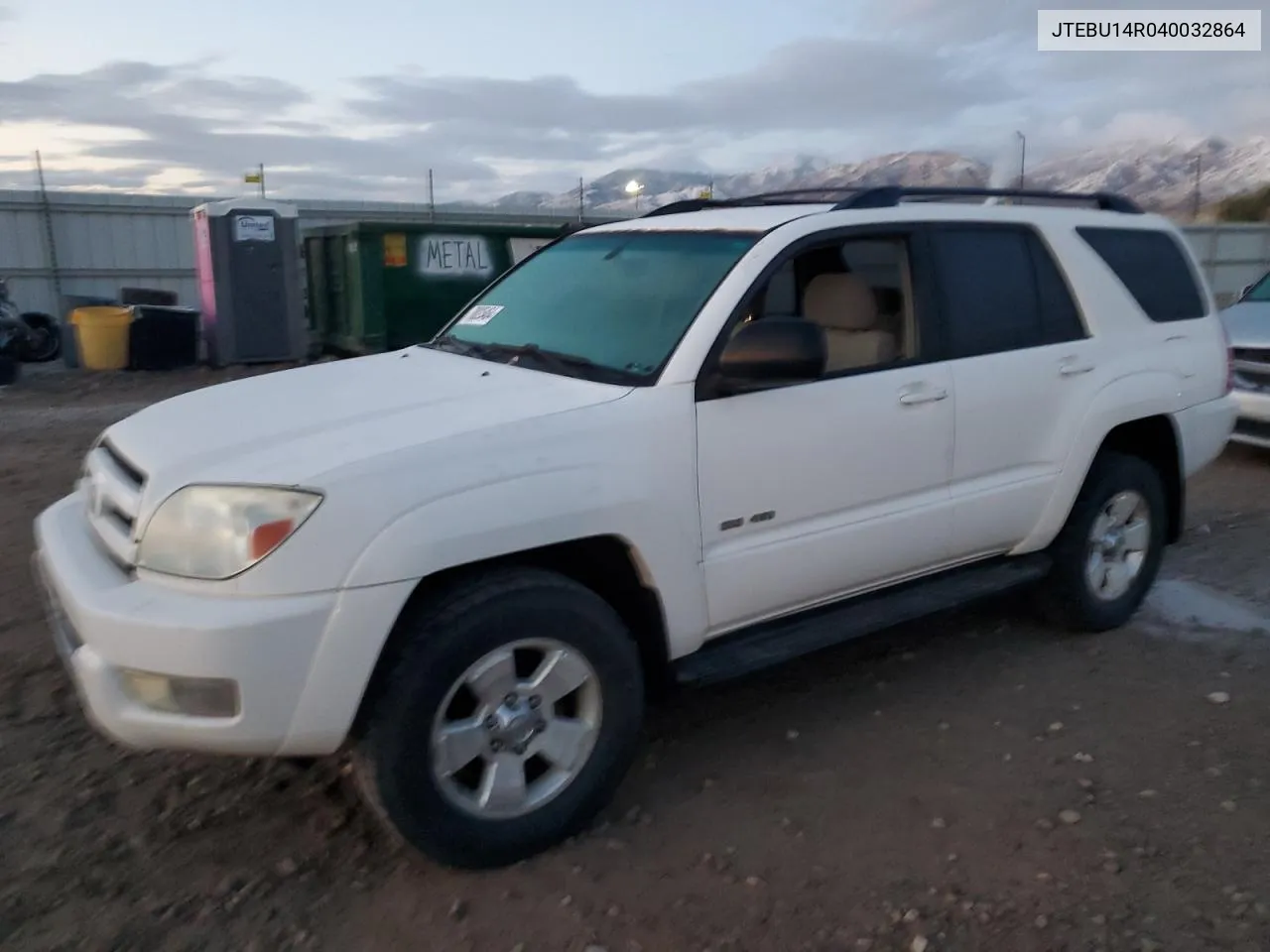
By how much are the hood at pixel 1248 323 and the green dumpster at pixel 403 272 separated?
715 centimetres

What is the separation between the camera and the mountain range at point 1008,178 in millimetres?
10055

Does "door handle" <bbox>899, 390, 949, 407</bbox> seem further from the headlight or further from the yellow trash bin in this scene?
the yellow trash bin

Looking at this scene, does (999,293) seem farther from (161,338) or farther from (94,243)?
(94,243)

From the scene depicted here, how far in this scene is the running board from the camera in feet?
11.3

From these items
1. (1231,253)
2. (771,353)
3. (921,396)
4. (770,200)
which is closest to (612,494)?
(771,353)

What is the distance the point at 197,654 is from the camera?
2.63m

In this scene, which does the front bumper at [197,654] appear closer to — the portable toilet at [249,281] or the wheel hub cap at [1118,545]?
the wheel hub cap at [1118,545]

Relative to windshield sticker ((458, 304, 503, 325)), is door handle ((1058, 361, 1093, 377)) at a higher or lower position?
lower

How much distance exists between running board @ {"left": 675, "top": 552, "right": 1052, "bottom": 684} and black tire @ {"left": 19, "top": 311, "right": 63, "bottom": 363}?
520 inches

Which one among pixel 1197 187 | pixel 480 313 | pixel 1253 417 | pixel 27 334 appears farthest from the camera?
pixel 1197 187

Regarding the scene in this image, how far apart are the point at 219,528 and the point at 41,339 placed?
1370 cm

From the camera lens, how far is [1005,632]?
497 centimetres

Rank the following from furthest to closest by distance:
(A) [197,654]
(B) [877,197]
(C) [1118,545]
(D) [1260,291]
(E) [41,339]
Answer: (E) [41,339] < (D) [1260,291] < (C) [1118,545] < (B) [877,197] < (A) [197,654]

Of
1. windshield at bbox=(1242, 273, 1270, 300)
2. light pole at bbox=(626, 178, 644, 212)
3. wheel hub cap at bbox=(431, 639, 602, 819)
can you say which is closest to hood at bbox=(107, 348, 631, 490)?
wheel hub cap at bbox=(431, 639, 602, 819)
